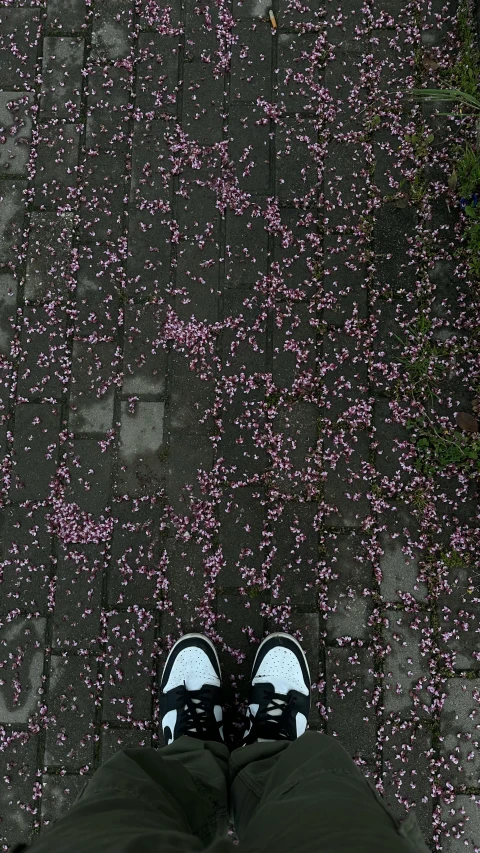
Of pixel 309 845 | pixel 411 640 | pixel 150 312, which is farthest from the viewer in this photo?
pixel 150 312

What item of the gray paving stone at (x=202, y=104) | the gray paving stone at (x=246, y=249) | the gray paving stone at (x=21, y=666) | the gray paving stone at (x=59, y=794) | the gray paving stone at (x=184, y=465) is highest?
the gray paving stone at (x=202, y=104)

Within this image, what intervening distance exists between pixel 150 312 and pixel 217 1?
7.26 feet

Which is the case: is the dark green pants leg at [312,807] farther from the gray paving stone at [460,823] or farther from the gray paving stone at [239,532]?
the gray paving stone at [460,823]

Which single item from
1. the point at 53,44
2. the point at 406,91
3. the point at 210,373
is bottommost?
the point at 210,373

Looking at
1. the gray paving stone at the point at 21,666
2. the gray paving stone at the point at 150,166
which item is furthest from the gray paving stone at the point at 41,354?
the gray paving stone at the point at 21,666

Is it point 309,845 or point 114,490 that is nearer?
point 309,845

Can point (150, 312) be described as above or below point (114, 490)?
above

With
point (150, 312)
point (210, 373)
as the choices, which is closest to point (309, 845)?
point (210, 373)

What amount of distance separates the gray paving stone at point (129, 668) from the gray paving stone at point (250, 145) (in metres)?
2.88

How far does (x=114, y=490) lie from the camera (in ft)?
12.0

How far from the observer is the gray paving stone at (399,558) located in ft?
11.6

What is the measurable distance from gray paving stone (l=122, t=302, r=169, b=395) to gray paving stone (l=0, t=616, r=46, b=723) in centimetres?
161

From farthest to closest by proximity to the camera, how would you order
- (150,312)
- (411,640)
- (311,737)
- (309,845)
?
(150,312), (411,640), (311,737), (309,845)

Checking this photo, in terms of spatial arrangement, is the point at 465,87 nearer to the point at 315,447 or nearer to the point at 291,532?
the point at 315,447
